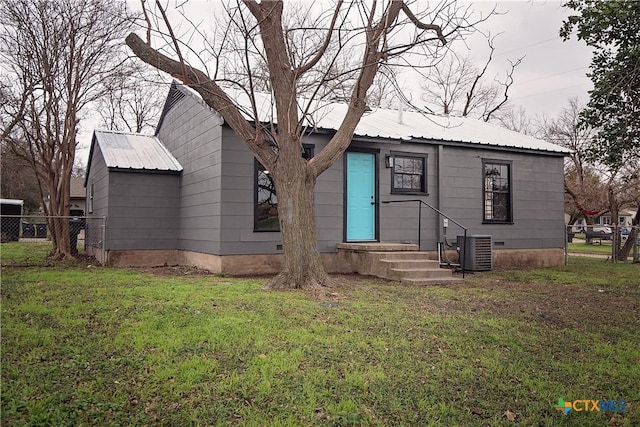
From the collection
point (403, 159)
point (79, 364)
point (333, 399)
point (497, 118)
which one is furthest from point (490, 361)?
point (497, 118)

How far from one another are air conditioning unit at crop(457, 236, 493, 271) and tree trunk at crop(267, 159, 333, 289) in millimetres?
4015

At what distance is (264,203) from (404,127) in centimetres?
464

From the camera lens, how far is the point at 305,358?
3852 mm

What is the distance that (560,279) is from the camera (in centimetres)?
959

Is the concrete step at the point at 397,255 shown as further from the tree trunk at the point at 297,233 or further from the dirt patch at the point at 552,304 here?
the tree trunk at the point at 297,233

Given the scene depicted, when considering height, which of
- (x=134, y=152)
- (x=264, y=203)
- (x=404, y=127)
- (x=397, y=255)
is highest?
(x=404, y=127)

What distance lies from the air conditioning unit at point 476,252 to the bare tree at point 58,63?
30.5 feet

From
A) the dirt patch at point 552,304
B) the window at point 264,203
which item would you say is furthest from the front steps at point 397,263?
the window at point 264,203

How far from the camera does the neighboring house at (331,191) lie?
9383mm

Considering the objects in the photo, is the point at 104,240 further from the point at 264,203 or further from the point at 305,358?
the point at 305,358

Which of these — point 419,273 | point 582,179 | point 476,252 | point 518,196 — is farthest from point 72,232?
point 582,179

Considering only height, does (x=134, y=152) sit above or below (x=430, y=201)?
above

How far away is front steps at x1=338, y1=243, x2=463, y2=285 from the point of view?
8484mm

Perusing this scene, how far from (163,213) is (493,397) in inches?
383
